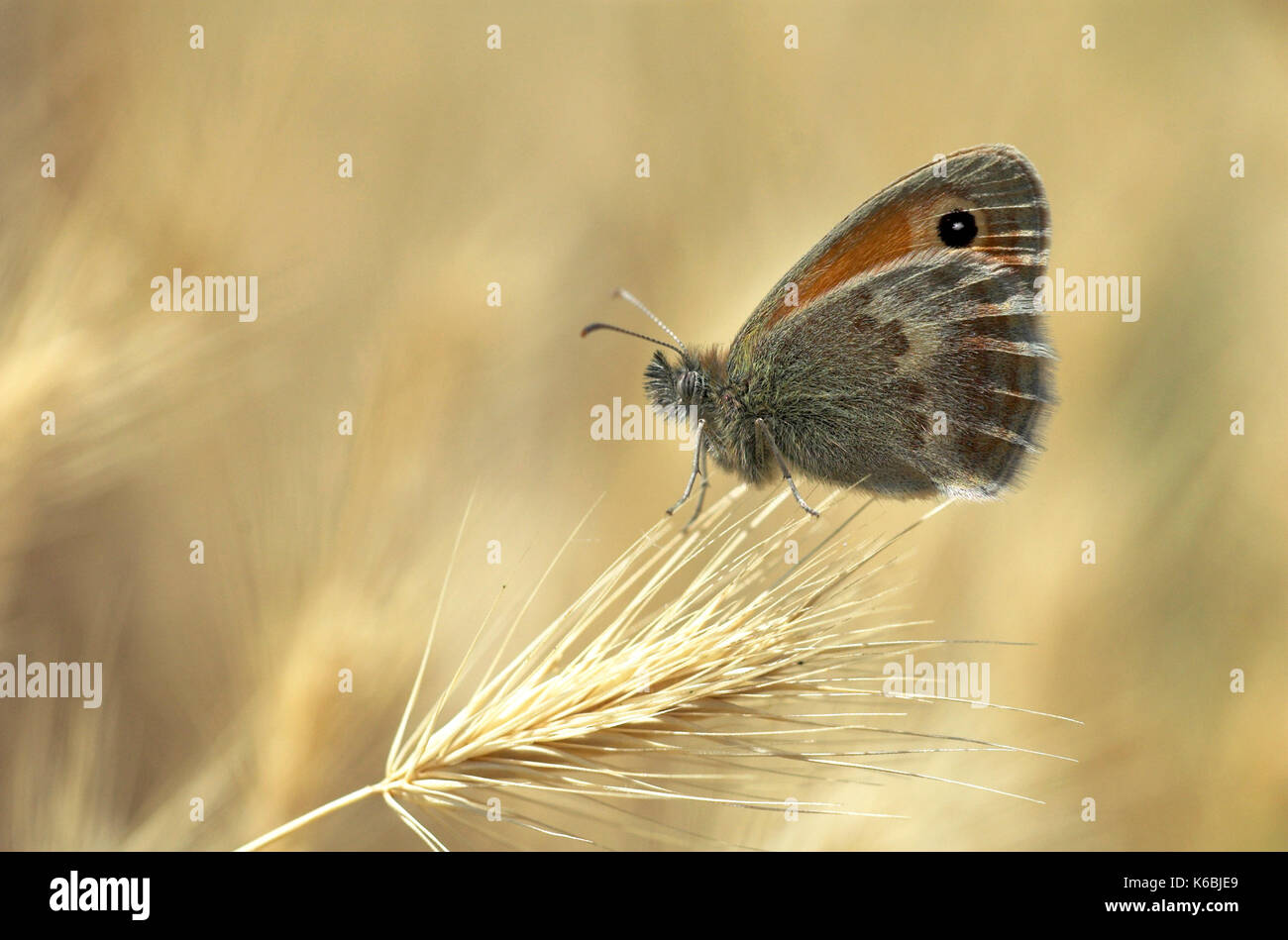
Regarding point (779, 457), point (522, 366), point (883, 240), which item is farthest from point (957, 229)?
point (522, 366)

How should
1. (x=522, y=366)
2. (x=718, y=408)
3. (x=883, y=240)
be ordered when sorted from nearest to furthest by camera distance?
(x=883, y=240) < (x=718, y=408) < (x=522, y=366)

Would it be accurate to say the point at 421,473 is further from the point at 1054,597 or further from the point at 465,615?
the point at 1054,597

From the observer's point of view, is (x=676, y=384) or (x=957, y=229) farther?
(x=676, y=384)

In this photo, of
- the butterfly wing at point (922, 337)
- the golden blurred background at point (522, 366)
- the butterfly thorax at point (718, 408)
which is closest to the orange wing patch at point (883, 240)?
the butterfly wing at point (922, 337)

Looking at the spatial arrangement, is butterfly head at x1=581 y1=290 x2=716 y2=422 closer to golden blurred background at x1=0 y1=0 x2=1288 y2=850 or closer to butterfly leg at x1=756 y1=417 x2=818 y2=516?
butterfly leg at x1=756 y1=417 x2=818 y2=516

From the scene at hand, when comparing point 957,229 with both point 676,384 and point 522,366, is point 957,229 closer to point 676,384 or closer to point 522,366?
point 676,384

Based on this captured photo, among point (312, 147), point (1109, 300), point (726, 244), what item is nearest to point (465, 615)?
point (726, 244)

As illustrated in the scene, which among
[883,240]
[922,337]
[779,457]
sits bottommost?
[779,457]

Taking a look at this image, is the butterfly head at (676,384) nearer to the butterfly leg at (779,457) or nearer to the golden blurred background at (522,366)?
the butterfly leg at (779,457)
